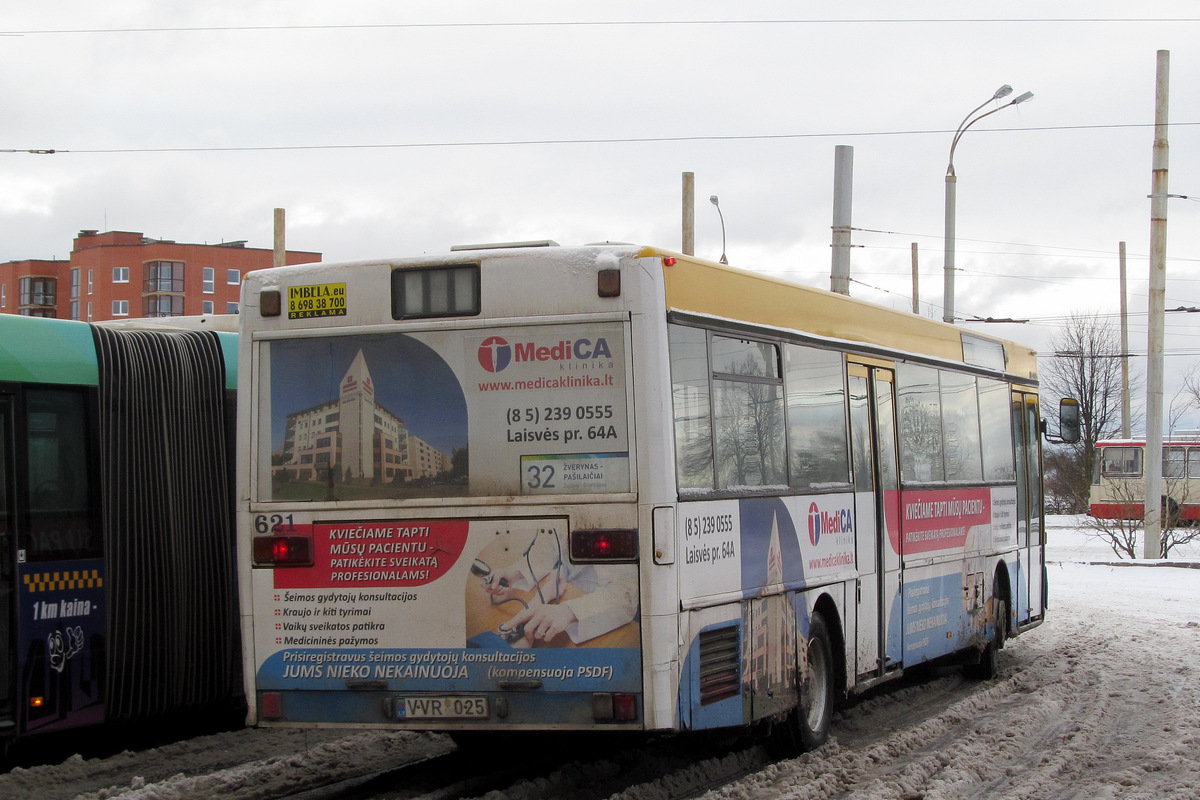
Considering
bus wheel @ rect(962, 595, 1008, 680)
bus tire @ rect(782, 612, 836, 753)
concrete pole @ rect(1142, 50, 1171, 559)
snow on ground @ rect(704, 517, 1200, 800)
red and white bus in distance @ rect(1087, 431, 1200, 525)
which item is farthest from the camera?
red and white bus in distance @ rect(1087, 431, 1200, 525)

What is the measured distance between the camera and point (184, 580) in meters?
8.81

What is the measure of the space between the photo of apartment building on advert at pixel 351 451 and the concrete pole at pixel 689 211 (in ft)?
62.8

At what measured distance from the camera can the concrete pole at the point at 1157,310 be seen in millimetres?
25125

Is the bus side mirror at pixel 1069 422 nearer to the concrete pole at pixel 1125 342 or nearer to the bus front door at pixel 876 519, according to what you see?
the bus front door at pixel 876 519

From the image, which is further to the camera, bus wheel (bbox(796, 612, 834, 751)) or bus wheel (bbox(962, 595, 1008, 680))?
bus wheel (bbox(962, 595, 1008, 680))

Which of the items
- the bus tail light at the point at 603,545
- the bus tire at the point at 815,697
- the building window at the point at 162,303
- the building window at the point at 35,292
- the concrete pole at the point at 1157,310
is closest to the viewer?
the bus tail light at the point at 603,545

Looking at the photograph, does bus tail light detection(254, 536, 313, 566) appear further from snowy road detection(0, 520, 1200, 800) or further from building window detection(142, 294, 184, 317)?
building window detection(142, 294, 184, 317)

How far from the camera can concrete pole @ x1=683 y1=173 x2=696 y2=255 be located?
25.7m

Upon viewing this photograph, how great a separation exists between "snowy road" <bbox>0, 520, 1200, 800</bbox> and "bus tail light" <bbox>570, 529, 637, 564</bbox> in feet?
4.53

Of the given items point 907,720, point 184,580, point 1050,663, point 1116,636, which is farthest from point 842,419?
point 1116,636

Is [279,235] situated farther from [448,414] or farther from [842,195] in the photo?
[448,414]

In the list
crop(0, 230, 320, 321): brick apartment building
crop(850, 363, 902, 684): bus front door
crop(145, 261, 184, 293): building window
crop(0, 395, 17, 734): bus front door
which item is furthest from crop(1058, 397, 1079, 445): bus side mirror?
crop(145, 261, 184, 293): building window

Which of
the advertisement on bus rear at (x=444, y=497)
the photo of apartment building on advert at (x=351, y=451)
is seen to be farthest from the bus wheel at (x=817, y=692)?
the photo of apartment building on advert at (x=351, y=451)

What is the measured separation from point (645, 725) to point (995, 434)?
7.02 m
